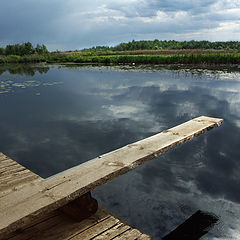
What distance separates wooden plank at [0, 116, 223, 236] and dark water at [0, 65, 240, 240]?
953mm

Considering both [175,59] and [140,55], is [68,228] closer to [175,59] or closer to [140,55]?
[175,59]

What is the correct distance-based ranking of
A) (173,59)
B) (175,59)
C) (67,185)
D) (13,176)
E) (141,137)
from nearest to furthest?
(67,185), (13,176), (141,137), (175,59), (173,59)

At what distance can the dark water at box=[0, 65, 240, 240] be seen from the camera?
124 inches

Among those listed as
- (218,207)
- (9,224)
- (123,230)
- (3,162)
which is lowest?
(218,207)

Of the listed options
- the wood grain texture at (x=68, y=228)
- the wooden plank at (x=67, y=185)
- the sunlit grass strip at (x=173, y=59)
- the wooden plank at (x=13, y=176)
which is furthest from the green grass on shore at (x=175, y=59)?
the wood grain texture at (x=68, y=228)

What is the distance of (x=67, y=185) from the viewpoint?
202 centimetres

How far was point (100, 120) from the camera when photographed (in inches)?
273

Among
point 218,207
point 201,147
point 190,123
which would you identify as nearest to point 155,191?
point 218,207

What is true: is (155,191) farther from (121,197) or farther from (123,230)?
(123,230)

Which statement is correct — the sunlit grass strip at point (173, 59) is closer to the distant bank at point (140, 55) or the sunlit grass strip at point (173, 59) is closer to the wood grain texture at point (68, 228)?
the distant bank at point (140, 55)

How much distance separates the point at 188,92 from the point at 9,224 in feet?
33.2

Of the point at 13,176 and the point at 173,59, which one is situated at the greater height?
the point at 173,59

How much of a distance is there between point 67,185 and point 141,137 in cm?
359

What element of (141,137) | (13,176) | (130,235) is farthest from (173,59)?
(130,235)
